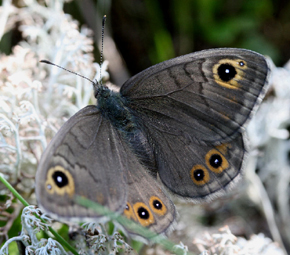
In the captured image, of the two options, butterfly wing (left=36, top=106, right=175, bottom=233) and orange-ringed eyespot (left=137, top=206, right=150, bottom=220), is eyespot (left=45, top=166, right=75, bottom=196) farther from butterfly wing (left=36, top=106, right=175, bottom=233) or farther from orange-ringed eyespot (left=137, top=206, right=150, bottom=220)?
orange-ringed eyespot (left=137, top=206, right=150, bottom=220)

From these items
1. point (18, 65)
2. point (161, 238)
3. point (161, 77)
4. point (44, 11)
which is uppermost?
point (44, 11)

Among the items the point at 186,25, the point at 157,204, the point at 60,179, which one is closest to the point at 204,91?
the point at 157,204

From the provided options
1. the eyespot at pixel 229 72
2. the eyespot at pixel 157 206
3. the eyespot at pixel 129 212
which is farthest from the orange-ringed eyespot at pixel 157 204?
the eyespot at pixel 229 72

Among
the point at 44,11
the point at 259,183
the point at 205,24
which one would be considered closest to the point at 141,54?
the point at 205,24

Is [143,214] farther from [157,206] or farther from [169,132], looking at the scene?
[169,132]

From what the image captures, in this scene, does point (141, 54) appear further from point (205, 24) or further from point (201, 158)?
point (201, 158)

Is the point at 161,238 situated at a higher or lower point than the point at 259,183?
higher

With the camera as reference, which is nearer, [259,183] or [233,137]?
[233,137]

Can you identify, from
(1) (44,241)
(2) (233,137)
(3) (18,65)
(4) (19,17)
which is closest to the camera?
(1) (44,241)
